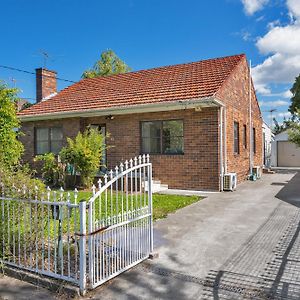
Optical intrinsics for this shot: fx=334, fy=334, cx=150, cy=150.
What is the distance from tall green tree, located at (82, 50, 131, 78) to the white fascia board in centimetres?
1515

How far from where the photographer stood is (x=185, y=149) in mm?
12852

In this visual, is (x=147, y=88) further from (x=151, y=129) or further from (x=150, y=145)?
(x=150, y=145)

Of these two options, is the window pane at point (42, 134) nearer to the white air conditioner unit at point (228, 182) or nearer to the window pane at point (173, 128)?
the window pane at point (173, 128)

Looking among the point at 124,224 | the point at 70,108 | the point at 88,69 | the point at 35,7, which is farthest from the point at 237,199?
the point at 88,69

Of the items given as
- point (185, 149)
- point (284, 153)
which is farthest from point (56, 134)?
point (284, 153)

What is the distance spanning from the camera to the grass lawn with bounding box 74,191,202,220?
8392 millimetres

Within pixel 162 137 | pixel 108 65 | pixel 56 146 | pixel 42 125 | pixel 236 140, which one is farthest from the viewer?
pixel 108 65

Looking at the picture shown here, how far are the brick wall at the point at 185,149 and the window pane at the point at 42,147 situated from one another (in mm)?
3858

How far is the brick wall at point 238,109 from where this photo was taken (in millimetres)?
13586

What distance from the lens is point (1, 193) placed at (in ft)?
16.5

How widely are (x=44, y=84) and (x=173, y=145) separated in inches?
440

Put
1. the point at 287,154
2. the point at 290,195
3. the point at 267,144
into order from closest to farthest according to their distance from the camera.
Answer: the point at 290,195, the point at 267,144, the point at 287,154

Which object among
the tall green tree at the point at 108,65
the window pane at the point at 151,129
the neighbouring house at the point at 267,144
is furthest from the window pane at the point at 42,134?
the neighbouring house at the point at 267,144

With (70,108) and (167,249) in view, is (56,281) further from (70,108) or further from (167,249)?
(70,108)
